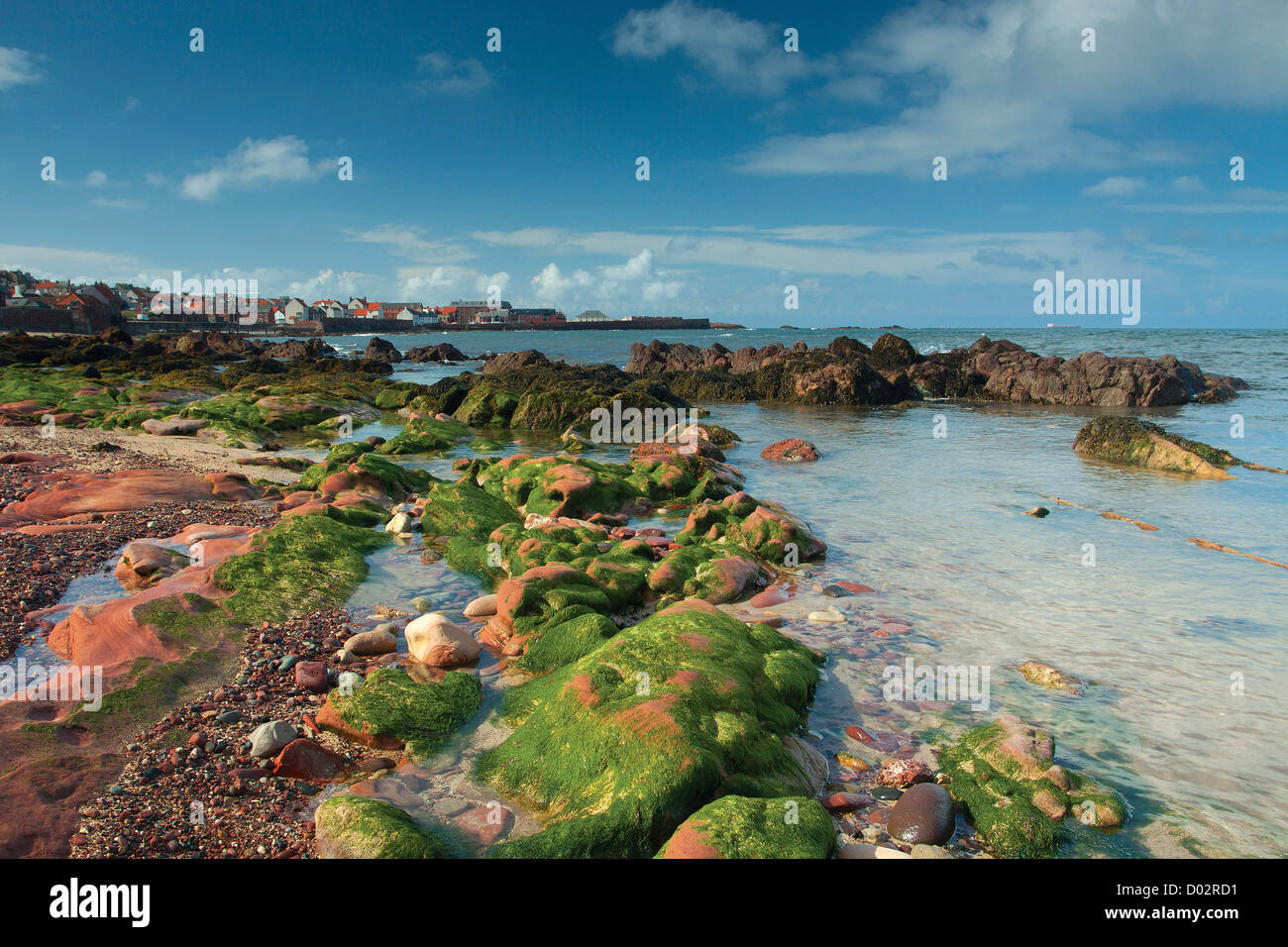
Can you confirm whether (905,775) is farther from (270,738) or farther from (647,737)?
(270,738)

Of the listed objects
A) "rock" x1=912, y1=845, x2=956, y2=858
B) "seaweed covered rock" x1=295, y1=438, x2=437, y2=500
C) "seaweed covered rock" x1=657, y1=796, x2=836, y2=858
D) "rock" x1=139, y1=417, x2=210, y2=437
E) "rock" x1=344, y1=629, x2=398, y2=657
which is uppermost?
"rock" x1=139, y1=417, x2=210, y2=437

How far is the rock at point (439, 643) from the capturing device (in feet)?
18.7

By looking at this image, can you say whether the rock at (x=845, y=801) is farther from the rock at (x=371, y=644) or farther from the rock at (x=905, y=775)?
the rock at (x=371, y=644)

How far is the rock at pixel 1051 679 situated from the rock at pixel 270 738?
212 inches

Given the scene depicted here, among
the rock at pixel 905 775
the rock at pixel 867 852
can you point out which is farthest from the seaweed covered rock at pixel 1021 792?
the rock at pixel 867 852

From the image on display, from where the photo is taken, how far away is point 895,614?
698 cm

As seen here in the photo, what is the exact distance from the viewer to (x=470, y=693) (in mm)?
5141

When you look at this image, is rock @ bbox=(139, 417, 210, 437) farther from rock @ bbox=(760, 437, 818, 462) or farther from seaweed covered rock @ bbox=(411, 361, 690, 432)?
rock @ bbox=(760, 437, 818, 462)

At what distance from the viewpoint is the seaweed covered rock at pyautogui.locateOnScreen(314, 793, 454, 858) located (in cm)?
341

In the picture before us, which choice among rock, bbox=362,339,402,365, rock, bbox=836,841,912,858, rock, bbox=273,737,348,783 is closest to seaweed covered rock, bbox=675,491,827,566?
rock, bbox=836,841,912,858

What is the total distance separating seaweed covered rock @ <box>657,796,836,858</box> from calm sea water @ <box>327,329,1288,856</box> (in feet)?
4.07

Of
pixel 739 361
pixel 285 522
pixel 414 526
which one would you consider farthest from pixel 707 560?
pixel 739 361
